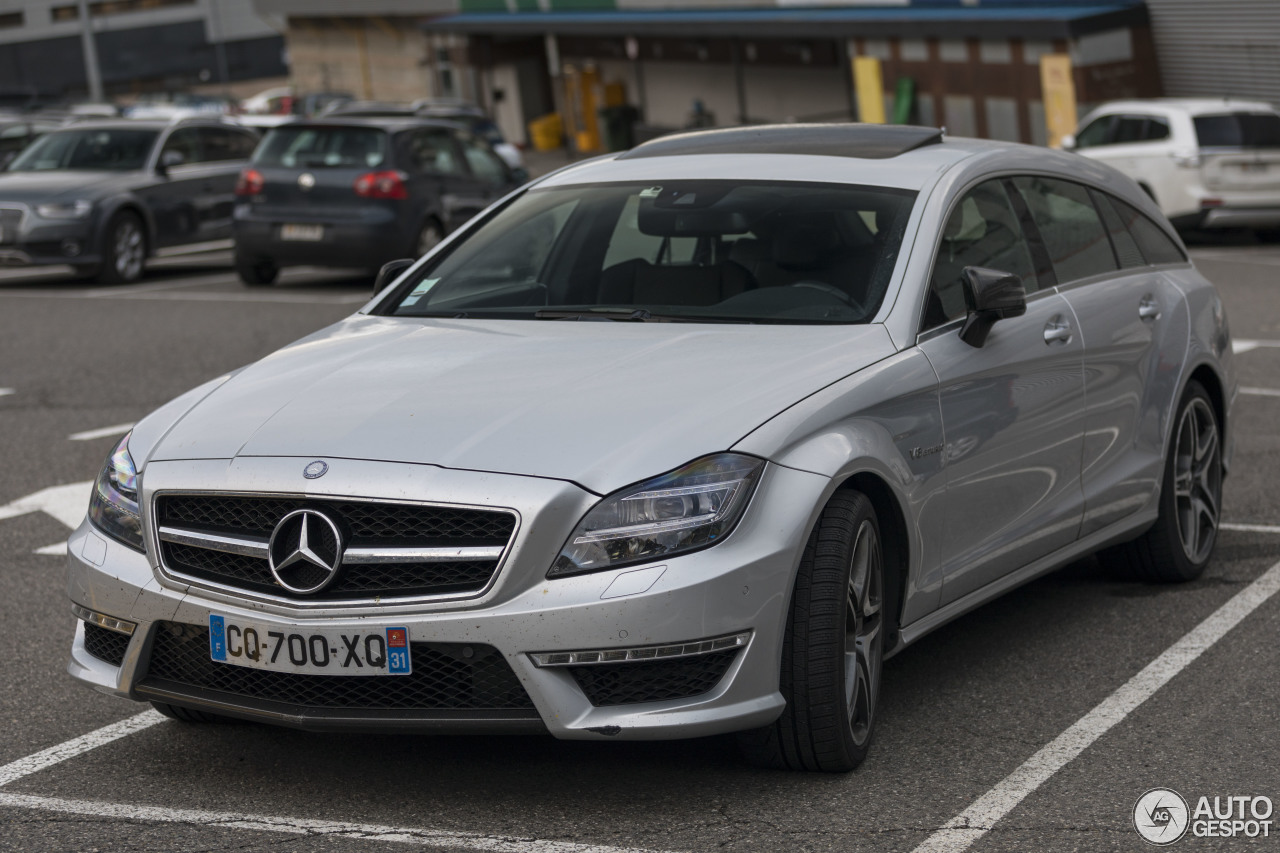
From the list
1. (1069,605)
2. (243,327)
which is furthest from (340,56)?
(1069,605)

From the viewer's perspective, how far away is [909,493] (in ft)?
15.5

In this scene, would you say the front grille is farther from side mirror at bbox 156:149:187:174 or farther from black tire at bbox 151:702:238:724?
side mirror at bbox 156:149:187:174

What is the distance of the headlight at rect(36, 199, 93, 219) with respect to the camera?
18.1 metres

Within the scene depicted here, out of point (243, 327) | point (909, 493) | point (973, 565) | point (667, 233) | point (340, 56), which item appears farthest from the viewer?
point (340, 56)

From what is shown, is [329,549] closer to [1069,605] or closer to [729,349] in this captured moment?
[729,349]

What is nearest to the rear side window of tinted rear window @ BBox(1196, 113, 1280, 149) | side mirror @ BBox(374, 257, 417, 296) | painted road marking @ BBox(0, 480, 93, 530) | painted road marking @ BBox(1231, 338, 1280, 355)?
side mirror @ BBox(374, 257, 417, 296)

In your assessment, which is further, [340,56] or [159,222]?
[340,56]

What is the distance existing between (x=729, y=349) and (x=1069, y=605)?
2110mm

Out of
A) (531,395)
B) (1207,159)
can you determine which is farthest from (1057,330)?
(1207,159)

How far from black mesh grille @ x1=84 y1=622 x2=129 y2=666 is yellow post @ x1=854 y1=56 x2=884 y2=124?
31.2m

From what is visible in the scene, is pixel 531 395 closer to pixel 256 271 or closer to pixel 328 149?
pixel 328 149

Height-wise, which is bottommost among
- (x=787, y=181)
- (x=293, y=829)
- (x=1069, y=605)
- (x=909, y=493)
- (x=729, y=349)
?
(x=1069, y=605)

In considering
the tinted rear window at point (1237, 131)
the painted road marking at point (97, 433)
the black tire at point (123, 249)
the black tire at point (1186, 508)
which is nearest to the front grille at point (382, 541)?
the black tire at point (1186, 508)

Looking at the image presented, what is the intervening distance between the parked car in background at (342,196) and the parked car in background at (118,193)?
1.53m
